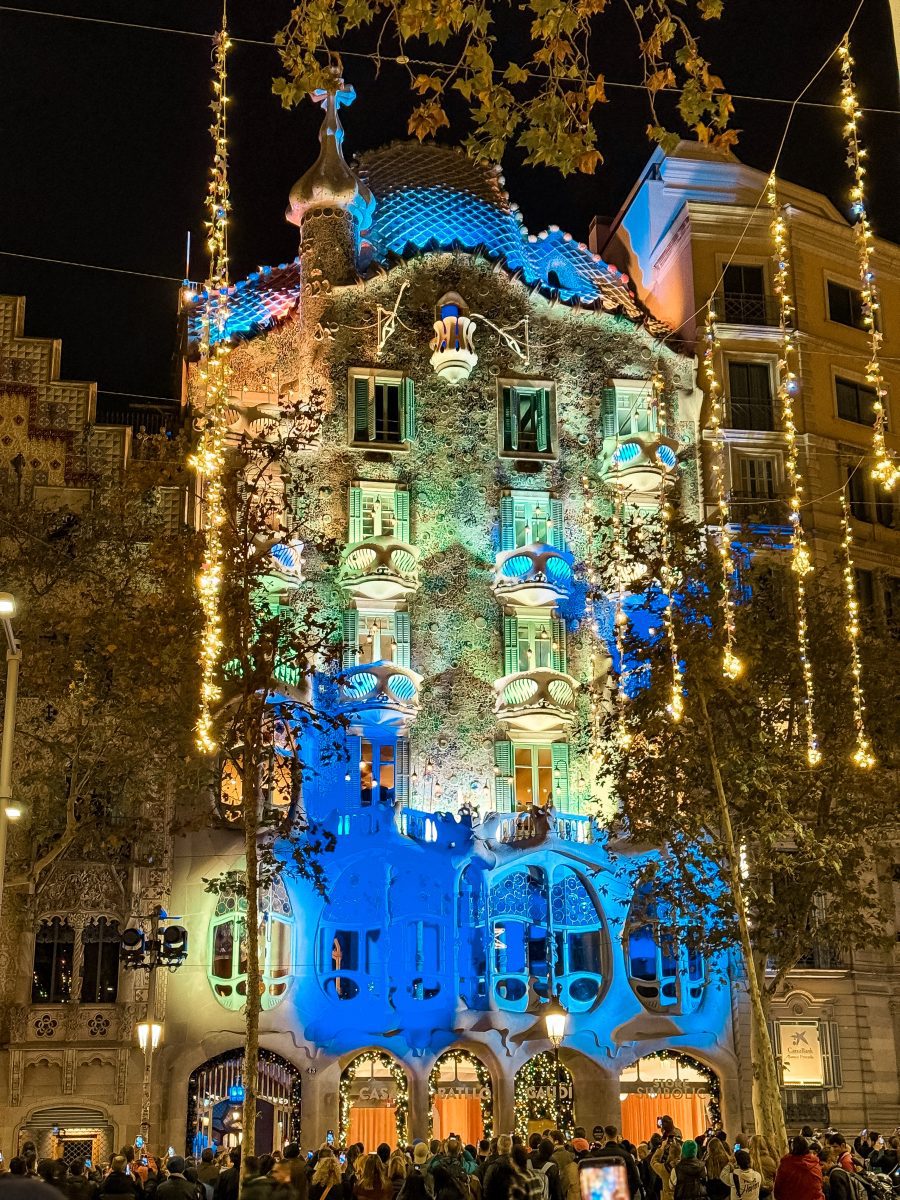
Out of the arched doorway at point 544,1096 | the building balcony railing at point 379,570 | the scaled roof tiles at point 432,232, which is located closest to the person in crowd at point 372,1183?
the arched doorway at point 544,1096

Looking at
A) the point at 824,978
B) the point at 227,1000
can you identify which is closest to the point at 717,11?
the point at 227,1000

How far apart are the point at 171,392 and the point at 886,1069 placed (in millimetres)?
27328

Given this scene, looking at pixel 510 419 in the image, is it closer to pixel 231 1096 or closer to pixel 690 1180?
pixel 231 1096

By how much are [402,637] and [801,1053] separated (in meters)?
14.6

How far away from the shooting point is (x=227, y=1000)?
123ft

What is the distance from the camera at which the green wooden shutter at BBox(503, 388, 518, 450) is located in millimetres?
44031

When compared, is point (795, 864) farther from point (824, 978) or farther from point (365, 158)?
point (365, 158)

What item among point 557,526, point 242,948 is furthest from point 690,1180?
point 557,526

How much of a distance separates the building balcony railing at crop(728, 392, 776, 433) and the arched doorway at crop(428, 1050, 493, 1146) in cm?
1920

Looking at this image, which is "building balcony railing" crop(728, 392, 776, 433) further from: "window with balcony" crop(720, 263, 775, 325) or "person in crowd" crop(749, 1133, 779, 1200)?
"person in crowd" crop(749, 1133, 779, 1200)

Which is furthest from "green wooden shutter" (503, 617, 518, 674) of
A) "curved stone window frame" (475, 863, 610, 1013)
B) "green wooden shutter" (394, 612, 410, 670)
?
"curved stone window frame" (475, 863, 610, 1013)

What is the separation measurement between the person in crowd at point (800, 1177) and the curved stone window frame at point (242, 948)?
900 inches

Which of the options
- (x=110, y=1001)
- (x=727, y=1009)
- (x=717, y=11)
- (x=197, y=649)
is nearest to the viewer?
(x=717, y=11)

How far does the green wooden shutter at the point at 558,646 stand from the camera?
139 feet
